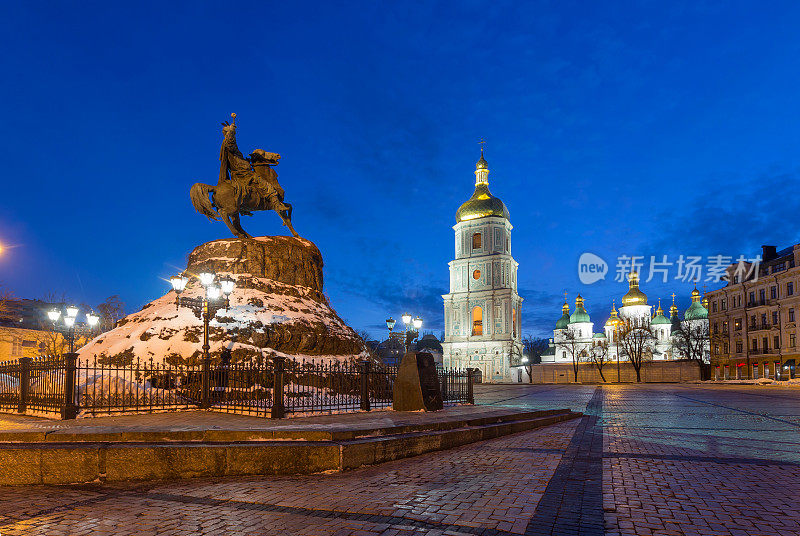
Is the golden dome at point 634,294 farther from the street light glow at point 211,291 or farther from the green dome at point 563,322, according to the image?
the street light glow at point 211,291

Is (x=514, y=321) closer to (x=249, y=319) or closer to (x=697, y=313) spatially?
(x=697, y=313)

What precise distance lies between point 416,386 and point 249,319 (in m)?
6.50

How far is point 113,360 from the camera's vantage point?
16516 mm

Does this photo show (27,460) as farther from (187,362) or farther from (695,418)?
(695,418)

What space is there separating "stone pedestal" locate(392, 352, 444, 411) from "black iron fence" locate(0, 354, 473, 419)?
0.85m

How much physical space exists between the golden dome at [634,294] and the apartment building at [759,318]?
101 feet

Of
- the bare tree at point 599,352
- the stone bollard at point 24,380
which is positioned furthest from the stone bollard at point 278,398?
the bare tree at point 599,352

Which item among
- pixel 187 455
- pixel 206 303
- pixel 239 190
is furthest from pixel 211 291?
pixel 239 190

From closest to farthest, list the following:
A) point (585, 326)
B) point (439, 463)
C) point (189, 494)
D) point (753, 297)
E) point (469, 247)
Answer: point (189, 494)
point (439, 463)
point (753, 297)
point (469, 247)
point (585, 326)

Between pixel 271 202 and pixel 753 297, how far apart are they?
213 feet

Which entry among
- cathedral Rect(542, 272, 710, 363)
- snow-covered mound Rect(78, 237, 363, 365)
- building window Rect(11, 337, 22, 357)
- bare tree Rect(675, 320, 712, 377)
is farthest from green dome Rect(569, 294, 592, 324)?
snow-covered mound Rect(78, 237, 363, 365)

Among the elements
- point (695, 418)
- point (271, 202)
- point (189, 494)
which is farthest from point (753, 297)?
point (189, 494)

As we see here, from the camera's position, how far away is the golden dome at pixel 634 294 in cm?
10844

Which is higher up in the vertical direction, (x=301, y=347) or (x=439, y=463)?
(x=301, y=347)
